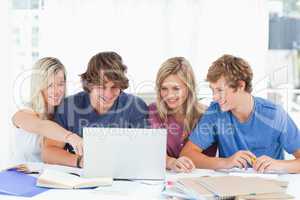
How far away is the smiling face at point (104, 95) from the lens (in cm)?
229

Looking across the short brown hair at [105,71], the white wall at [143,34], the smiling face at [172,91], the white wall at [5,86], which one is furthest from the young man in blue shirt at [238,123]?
the white wall at [5,86]

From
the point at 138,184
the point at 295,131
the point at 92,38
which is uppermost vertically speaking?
the point at 92,38

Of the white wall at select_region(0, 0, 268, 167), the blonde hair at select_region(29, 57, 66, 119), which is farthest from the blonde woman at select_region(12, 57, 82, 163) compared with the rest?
the white wall at select_region(0, 0, 268, 167)

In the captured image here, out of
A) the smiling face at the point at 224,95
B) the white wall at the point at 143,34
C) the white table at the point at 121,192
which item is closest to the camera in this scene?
the white table at the point at 121,192

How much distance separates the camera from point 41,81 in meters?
2.41

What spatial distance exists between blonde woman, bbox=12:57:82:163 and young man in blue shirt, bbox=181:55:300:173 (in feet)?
2.46

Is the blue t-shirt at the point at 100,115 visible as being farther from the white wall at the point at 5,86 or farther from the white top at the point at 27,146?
the white wall at the point at 5,86

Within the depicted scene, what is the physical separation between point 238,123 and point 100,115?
70 centimetres

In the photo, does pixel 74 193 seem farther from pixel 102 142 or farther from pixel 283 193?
pixel 283 193

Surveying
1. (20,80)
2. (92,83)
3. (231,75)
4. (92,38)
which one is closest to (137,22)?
(92,38)

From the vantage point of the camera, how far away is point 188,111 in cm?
232

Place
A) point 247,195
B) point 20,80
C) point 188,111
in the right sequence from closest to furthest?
1. point 247,195
2. point 188,111
3. point 20,80

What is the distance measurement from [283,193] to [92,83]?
1144 mm

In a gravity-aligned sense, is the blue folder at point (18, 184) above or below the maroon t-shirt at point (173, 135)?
below
